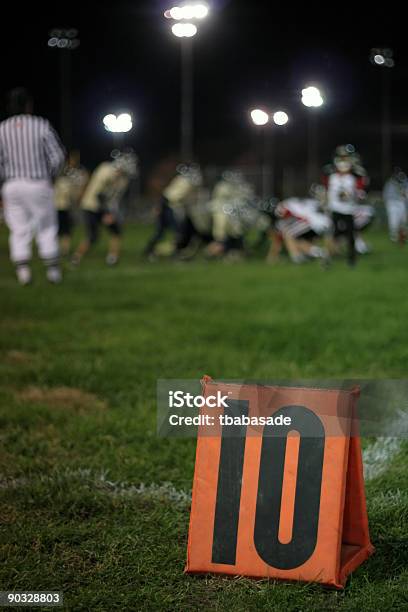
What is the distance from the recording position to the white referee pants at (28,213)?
12102 millimetres

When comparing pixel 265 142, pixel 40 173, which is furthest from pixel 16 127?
pixel 265 142

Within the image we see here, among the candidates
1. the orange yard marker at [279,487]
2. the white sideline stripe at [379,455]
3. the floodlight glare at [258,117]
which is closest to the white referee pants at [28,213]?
the floodlight glare at [258,117]

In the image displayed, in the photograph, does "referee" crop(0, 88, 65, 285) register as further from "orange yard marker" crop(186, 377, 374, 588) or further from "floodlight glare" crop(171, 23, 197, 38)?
"orange yard marker" crop(186, 377, 374, 588)

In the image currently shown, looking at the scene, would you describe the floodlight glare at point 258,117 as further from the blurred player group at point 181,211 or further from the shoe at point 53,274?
A: the shoe at point 53,274

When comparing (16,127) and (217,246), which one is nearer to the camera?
(16,127)

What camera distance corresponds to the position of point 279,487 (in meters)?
3.27

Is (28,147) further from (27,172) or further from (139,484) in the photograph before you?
(139,484)

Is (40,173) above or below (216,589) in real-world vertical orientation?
above

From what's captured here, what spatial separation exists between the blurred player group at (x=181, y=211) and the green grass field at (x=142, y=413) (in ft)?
3.58

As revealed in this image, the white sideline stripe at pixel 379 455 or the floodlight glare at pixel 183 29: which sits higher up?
the floodlight glare at pixel 183 29

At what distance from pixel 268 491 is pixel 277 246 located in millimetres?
16000

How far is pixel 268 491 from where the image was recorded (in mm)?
3277

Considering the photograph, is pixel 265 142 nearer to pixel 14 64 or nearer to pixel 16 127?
pixel 14 64

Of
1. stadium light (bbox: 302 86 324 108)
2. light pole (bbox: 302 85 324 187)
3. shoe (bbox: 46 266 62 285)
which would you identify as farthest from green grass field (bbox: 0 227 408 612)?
light pole (bbox: 302 85 324 187)
